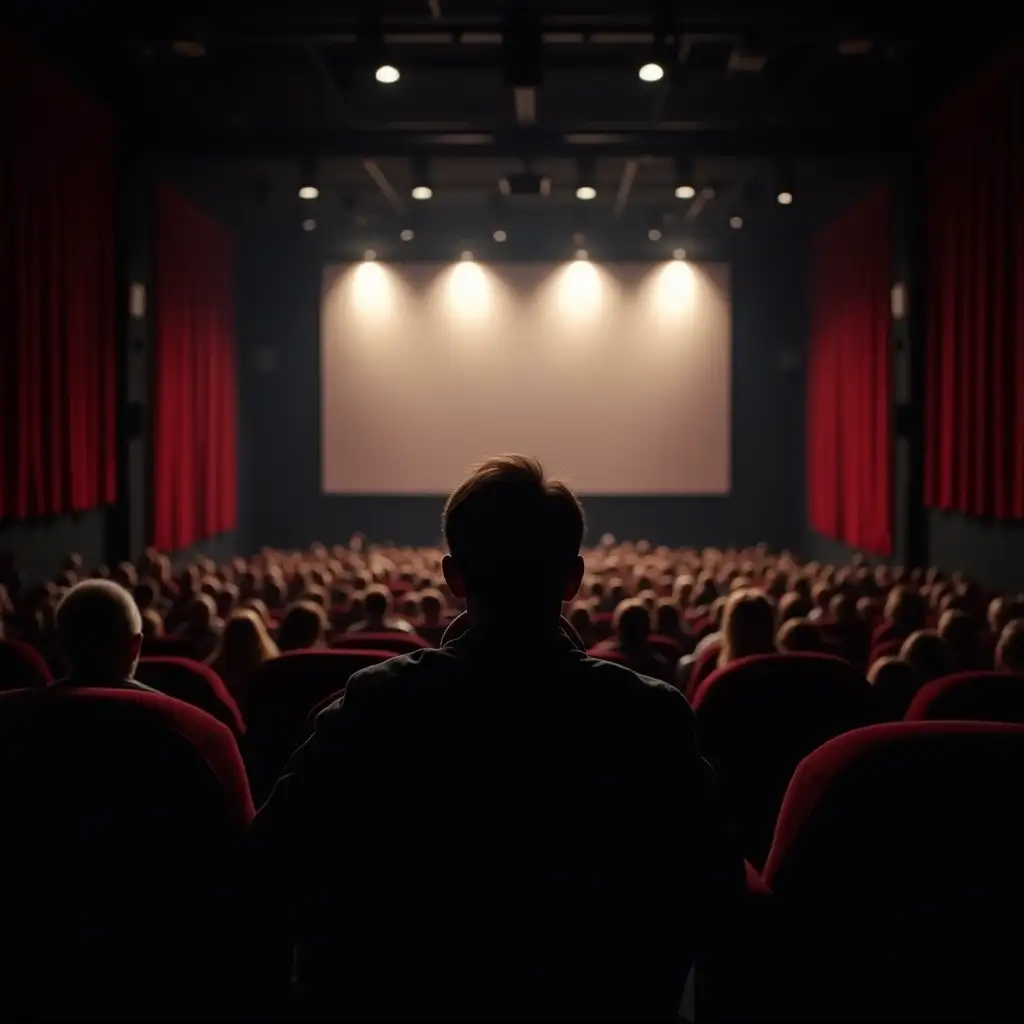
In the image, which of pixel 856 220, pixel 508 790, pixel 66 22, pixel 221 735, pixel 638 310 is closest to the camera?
pixel 508 790

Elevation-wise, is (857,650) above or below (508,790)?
below

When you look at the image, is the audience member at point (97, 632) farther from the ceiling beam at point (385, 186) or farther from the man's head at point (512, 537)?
the ceiling beam at point (385, 186)

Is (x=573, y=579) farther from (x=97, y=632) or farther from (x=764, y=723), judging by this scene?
(x=764, y=723)

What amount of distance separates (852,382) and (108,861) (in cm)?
1777

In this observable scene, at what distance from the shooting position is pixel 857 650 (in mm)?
6391

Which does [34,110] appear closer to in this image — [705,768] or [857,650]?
[857,650]

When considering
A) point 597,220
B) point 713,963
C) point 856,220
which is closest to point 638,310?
point 597,220

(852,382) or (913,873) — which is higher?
(852,382)

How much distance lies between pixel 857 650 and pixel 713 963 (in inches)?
171

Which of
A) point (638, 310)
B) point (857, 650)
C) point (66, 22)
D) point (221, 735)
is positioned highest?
point (66, 22)

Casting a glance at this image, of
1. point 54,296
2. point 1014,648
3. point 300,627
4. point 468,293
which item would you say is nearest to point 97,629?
point 300,627

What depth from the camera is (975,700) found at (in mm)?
3127

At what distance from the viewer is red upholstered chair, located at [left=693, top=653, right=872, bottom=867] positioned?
3443 mm

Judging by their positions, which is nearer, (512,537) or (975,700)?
(512,537)
